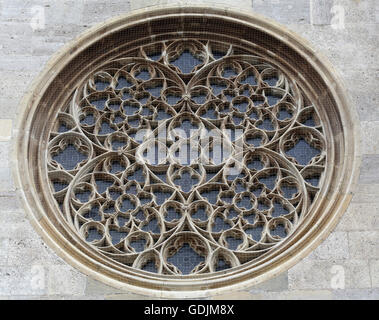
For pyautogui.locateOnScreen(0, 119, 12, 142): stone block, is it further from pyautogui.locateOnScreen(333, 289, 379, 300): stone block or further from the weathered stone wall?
pyautogui.locateOnScreen(333, 289, 379, 300): stone block

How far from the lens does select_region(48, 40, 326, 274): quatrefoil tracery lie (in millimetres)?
21031

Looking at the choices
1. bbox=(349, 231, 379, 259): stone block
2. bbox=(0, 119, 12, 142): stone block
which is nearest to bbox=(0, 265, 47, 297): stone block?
bbox=(0, 119, 12, 142): stone block

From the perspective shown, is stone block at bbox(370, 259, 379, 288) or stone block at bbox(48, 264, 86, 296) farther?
stone block at bbox(48, 264, 86, 296)

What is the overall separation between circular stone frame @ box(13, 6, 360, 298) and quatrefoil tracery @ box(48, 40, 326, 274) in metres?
0.26

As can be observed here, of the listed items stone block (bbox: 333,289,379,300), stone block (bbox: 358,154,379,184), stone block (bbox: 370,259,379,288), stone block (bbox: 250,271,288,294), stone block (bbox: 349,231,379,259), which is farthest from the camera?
stone block (bbox: 358,154,379,184)

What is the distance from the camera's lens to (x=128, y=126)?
2247 cm

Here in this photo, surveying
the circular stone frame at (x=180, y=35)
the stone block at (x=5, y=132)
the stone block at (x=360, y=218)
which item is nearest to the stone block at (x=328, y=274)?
the circular stone frame at (x=180, y=35)

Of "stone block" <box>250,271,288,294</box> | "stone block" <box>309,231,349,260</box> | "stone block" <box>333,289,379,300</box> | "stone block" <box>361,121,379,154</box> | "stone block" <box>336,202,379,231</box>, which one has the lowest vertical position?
"stone block" <box>333,289,379,300</box>

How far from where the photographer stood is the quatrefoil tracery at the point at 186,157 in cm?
2103

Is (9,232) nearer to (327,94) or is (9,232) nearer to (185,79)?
(185,79)

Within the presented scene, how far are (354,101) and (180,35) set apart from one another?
12.7ft

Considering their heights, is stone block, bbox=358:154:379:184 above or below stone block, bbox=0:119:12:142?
below

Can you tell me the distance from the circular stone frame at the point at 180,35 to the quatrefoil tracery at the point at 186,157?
261 millimetres

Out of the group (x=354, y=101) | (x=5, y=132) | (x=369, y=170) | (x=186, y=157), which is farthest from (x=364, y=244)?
(x=5, y=132)
